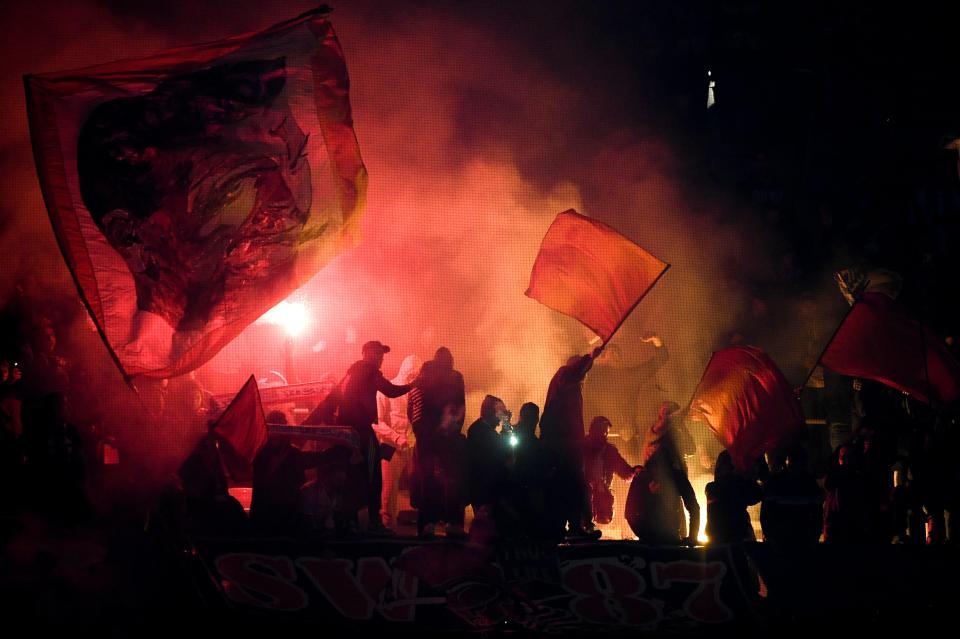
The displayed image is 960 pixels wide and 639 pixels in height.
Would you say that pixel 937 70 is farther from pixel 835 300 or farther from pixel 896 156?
pixel 835 300

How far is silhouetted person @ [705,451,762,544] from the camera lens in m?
5.91

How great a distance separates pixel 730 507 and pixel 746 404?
889 mm

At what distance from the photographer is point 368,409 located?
6.34 metres

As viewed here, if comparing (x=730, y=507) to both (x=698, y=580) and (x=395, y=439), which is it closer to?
(x=698, y=580)

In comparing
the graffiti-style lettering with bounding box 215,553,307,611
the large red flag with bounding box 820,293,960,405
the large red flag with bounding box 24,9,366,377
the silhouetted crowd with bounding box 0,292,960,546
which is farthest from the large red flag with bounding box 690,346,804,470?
the graffiti-style lettering with bounding box 215,553,307,611

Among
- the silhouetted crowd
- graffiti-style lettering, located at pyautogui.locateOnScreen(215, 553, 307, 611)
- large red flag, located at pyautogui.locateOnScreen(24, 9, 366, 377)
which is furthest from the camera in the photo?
large red flag, located at pyautogui.locateOnScreen(24, 9, 366, 377)

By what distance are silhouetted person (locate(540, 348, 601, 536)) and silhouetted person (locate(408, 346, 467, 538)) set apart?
0.59 metres

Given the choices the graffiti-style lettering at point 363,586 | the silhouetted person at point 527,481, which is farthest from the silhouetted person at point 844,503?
the graffiti-style lettering at point 363,586

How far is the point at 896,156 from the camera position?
10.8 metres

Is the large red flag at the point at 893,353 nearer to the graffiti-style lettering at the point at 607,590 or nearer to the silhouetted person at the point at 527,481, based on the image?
the silhouetted person at the point at 527,481

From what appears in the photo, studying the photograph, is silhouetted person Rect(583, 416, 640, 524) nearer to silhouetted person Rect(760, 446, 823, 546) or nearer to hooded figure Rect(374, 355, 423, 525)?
silhouetted person Rect(760, 446, 823, 546)

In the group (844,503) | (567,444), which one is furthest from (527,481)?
(844,503)

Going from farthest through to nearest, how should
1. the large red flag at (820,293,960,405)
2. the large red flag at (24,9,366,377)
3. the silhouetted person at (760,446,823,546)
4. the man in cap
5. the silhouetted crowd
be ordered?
the large red flag at (820,293,960,405) → the man in cap → the silhouetted person at (760,446,823,546) → the large red flag at (24,9,366,377) → the silhouetted crowd

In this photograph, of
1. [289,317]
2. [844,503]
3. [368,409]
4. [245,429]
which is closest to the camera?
[245,429]
